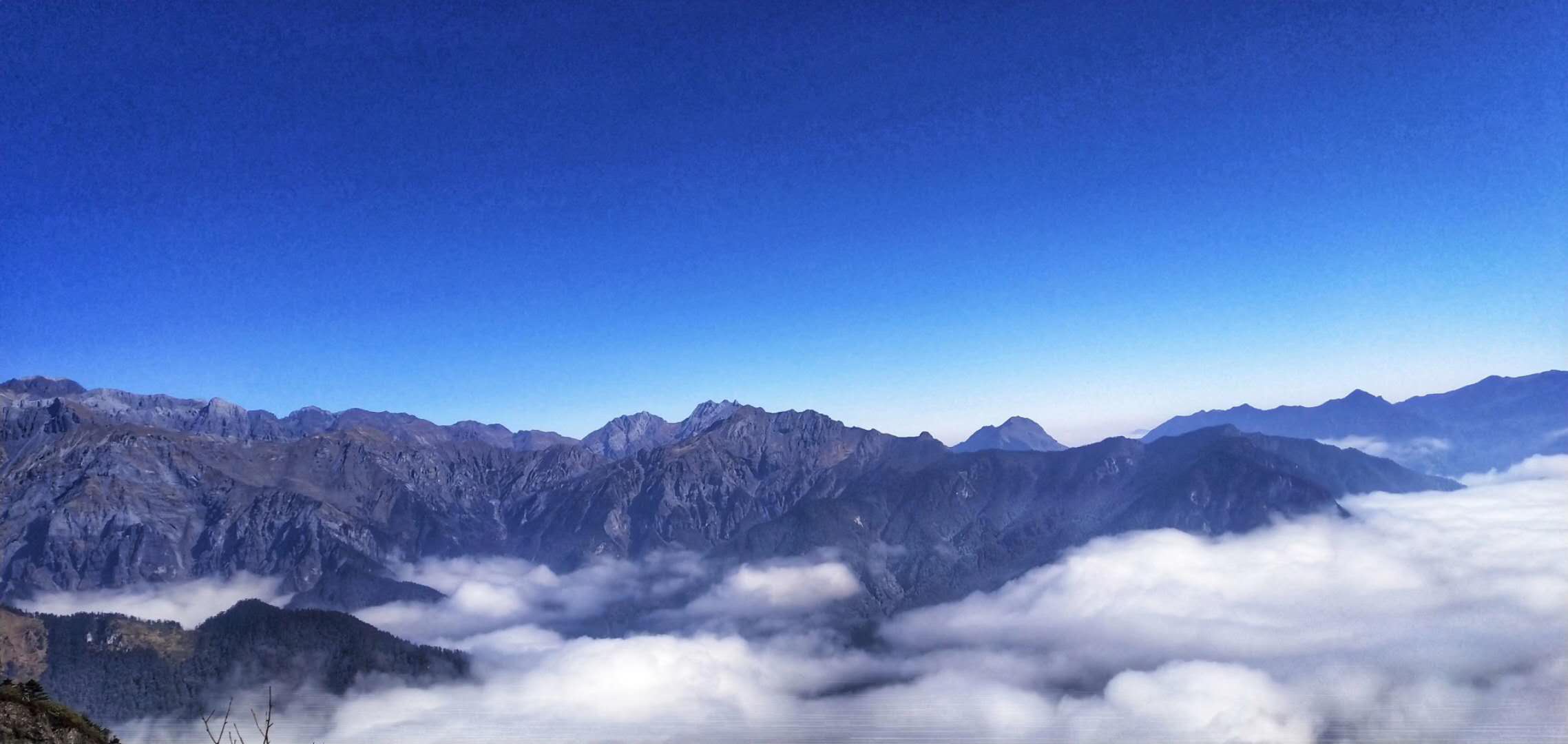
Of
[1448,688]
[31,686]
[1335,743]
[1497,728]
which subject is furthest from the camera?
[1335,743]

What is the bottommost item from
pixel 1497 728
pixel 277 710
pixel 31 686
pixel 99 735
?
pixel 1497 728

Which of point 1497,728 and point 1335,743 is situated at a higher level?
point 1497,728

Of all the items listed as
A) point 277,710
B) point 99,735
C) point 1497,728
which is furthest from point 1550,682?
point 277,710

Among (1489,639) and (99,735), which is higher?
(99,735)

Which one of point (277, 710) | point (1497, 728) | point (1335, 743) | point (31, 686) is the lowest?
point (1335, 743)

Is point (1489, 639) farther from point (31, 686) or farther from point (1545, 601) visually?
point (31, 686)

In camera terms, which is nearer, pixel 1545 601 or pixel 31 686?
pixel 31 686

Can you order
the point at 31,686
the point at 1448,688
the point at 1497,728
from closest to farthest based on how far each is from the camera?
the point at 31,686 → the point at 1497,728 → the point at 1448,688

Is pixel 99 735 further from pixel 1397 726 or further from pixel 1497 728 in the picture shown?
pixel 1397 726

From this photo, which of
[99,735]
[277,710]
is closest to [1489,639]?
[99,735]
